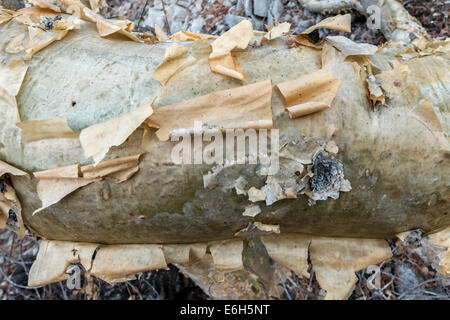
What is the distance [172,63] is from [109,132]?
0.74 feet

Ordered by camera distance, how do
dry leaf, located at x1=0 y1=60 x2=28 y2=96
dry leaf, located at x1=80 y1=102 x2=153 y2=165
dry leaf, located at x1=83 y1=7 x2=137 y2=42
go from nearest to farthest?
dry leaf, located at x1=80 y1=102 x2=153 y2=165 < dry leaf, located at x1=0 y1=60 x2=28 y2=96 < dry leaf, located at x1=83 y1=7 x2=137 y2=42

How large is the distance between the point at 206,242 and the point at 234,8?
7.83 ft

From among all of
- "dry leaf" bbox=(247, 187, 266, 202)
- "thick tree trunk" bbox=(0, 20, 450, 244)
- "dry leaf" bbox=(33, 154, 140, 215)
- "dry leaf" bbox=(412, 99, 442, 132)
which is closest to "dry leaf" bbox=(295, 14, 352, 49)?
"thick tree trunk" bbox=(0, 20, 450, 244)

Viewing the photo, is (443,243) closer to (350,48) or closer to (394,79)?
(394,79)

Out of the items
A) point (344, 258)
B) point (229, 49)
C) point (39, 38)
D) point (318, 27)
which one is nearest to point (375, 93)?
point (318, 27)

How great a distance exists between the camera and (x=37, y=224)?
989 mm

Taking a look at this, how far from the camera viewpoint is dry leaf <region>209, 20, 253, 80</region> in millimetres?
861

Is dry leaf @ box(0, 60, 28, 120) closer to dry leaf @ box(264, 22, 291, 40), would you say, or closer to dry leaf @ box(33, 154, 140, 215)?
dry leaf @ box(33, 154, 140, 215)

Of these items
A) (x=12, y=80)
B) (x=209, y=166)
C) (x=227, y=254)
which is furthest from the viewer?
(x=227, y=254)

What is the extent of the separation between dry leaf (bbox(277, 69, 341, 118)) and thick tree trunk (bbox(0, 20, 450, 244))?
18mm

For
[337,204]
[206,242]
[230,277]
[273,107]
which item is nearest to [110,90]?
[273,107]

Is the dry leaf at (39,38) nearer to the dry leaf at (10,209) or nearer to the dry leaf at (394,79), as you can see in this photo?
the dry leaf at (10,209)

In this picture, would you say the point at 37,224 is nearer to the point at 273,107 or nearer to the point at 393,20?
the point at 273,107

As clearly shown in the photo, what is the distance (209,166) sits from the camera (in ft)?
2.68
